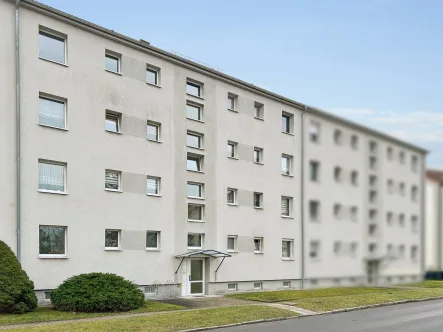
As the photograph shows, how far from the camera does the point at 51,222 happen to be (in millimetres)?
23312

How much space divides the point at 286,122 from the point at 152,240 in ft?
42.5

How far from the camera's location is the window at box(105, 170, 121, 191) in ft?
85.2

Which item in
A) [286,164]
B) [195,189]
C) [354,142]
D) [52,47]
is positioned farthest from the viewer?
[286,164]

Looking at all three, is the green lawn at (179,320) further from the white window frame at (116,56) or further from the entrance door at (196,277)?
the white window frame at (116,56)

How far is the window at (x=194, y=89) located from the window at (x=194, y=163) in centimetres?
328

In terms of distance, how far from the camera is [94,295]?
67.1 ft

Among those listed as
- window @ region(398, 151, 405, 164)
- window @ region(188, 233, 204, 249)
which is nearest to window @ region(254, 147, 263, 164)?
window @ region(188, 233, 204, 249)

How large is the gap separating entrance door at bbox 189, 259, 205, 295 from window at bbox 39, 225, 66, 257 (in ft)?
25.9

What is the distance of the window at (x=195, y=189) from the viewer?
29.9m

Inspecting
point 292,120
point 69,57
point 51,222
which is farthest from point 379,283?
point 292,120

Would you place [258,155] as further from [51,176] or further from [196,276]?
[51,176]

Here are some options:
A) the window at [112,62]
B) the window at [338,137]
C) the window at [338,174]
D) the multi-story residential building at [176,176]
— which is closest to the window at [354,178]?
the multi-story residential building at [176,176]

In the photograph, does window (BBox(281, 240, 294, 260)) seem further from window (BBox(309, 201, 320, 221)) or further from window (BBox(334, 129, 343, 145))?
window (BBox(334, 129, 343, 145))

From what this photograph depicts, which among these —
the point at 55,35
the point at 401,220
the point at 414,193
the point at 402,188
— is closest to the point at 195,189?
the point at 55,35
